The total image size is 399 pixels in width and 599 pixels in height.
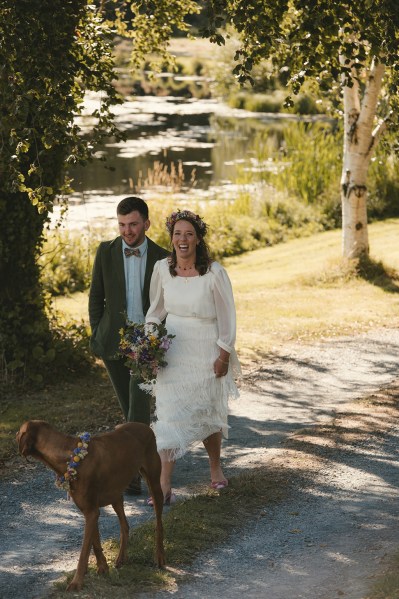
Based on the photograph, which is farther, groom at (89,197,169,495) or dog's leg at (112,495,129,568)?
groom at (89,197,169,495)

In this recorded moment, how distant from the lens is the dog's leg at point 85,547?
5215 mm

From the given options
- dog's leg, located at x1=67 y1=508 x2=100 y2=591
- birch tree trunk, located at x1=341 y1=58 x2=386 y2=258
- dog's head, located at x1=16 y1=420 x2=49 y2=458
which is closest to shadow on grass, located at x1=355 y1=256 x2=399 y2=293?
birch tree trunk, located at x1=341 y1=58 x2=386 y2=258

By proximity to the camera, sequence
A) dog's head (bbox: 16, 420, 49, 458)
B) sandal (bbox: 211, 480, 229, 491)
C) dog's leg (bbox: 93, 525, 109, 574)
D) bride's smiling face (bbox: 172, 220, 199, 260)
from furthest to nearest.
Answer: sandal (bbox: 211, 480, 229, 491) < bride's smiling face (bbox: 172, 220, 199, 260) < dog's leg (bbox: 93, 525, 109, 574) < dog's head (bbox: 16, 420, 49, 458)

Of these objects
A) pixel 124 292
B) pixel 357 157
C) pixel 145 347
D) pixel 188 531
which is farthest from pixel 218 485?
pixel 357 157

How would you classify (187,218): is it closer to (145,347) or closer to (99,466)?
(145,347)

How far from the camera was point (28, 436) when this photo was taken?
16.5 feet

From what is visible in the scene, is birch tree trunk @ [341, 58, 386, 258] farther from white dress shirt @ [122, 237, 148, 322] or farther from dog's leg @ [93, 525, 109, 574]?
dog's leg @ [93, 525, 109, 574]

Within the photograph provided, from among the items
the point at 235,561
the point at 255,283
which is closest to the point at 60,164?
the point at 235,561

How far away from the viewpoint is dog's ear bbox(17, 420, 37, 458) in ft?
16.4

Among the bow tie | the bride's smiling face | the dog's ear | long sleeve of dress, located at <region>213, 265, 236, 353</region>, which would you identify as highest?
the bride's smiling face

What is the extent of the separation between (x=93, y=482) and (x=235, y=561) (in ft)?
4.16

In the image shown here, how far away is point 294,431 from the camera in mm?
8953

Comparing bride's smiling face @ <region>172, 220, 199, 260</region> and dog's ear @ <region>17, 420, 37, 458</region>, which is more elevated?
bride's smiling face @ <region>172, 220, 199, 260</region>

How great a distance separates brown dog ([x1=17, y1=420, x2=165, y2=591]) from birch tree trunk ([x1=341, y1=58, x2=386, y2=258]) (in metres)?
10.4
